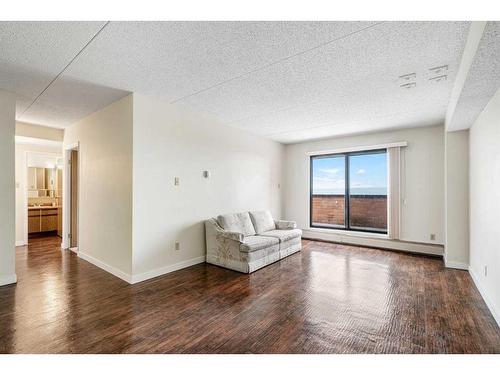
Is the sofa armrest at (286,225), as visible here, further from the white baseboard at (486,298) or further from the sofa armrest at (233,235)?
the white baseboard at (486,298)

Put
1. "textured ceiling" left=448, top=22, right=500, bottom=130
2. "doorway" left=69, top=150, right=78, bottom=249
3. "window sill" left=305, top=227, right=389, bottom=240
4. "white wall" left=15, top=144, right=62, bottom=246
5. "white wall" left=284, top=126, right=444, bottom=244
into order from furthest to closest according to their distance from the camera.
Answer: "white wall" left=15, top=144, right=62, bottom=246 → "window sill" left=305, top=227, right=389, bottom=240 → "doorway" left=69, top=150, right=78, bottom=249 → "white wall" left=284, top=126, right=444, bottom=244 → "textured ceiling" left=448, top=22, right=500, bottom=130

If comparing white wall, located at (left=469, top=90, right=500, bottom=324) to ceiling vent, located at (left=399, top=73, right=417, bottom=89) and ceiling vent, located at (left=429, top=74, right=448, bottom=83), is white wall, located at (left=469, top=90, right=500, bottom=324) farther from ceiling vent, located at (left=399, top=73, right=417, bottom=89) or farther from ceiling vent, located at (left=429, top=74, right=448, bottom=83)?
ceiling vent, located at (left=399, top=73, right=417, bottom=89)

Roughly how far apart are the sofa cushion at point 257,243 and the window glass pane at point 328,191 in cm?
237

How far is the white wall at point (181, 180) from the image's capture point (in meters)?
3.41

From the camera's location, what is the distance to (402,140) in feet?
16.5

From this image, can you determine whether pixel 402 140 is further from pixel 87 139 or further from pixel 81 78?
pixel 87 139

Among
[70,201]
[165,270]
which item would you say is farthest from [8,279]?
[70,201]

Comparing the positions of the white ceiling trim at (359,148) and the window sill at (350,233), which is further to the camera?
the window sill at (350,233)

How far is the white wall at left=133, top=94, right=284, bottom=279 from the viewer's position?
3.41 meters

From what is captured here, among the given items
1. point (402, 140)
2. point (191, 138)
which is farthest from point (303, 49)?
point (402, 140)

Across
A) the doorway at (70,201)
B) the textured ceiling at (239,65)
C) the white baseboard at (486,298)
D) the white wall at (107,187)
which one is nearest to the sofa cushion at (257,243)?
the white wall at (107,187)

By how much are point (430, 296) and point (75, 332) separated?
12.1ft

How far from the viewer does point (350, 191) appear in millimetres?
5812

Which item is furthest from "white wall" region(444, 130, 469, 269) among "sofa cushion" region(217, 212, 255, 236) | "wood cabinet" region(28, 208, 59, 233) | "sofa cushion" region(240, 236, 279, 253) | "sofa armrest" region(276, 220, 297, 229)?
"wood cabinet" region(28, 208, 59, 233)
